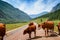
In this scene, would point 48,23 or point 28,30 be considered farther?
point 48,23

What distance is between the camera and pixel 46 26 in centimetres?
3572

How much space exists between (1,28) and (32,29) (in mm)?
10983

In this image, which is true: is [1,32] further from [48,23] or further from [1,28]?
[48,23]

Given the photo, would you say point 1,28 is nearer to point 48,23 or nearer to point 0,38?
point 0,38

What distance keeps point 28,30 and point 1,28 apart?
992cm

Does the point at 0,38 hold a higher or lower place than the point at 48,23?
lower

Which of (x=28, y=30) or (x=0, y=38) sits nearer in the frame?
(x=0, y=38)

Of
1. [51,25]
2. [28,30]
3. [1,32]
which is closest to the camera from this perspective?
[1,32]

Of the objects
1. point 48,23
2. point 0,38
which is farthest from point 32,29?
point 0,38

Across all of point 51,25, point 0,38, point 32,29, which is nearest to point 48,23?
point 51,25

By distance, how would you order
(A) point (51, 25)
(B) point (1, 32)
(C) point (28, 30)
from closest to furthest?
(B) point (1, 32), (C) point (28, 30), (A) point (51, 25)

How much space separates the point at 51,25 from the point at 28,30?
5079mm

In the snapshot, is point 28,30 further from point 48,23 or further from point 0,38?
point 0,38

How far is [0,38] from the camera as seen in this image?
24344 mm
